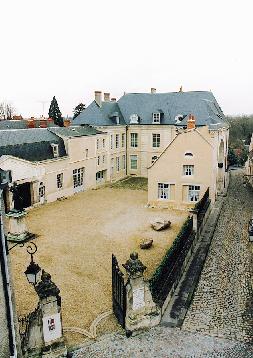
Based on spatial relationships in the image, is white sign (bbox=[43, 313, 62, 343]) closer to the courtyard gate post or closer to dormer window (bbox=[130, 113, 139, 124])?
the courtyard gate post

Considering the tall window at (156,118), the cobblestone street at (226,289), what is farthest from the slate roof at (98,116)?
the cobblestone street at (226,289)

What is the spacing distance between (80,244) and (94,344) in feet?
32.5

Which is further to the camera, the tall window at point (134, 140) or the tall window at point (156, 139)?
the tall window at point (134, 140)

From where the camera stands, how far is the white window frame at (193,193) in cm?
2932

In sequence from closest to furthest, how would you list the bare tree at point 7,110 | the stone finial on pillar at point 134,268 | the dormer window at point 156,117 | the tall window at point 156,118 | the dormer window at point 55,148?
1. the stone finial on pillar at point 134,268
2. the dormer window at point 55,148
3. the dormer window at point 156,117
4. the tall window at point 156,118
5. the bare tree at point 7,110

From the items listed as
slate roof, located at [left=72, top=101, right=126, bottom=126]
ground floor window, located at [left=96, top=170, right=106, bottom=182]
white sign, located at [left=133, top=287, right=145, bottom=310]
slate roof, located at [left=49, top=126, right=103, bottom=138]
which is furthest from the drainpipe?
slate roof, located at [left=72, top=101, right=126, bottom=126]

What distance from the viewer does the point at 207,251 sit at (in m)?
21.2

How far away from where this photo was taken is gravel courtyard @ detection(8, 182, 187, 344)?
50.0 ft

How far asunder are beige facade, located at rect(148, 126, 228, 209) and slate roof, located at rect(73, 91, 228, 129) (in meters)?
11.7

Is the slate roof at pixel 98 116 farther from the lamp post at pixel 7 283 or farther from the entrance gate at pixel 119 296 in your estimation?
the lamp post at pixel 7 283

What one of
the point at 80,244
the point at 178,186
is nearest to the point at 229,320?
the point at 80,244

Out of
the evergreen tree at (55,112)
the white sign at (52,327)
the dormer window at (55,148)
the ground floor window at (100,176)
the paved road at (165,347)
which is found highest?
the evergreen tree at (55,112)

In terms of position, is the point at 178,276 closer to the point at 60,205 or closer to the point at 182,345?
the point at 182,345

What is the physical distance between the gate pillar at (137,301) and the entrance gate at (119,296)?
248 millimetres
